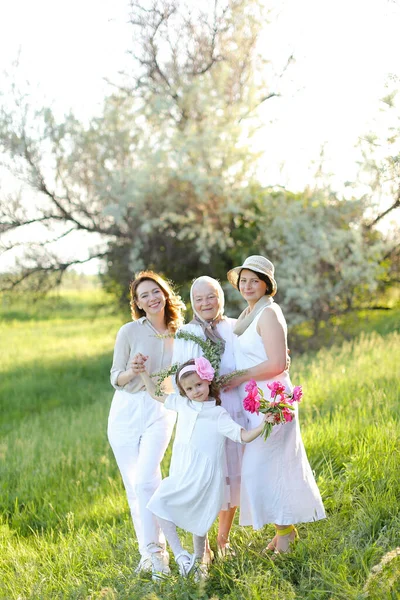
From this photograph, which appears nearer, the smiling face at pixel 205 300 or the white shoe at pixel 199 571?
the white shoe at pixel 199 571

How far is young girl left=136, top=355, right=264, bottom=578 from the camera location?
15.2 ft

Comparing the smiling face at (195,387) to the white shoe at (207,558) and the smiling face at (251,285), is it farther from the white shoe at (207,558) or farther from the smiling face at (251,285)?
the white shoe at (207,558)

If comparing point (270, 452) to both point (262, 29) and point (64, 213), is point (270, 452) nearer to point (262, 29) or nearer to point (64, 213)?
point (64, 213)

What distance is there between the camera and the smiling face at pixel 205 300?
4871mm

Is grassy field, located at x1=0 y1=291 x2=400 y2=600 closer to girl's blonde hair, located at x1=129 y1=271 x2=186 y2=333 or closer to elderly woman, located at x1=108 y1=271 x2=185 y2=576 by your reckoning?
elderly woman, located at x1=108 y1=271 x2=185 y2=576

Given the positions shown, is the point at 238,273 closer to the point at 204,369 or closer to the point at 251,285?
the point at 251,285

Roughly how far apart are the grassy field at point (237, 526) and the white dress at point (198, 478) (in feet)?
1.34

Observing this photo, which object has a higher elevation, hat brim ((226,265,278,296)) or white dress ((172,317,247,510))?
hat brim ((226,265,278,296))

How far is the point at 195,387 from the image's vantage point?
461cm

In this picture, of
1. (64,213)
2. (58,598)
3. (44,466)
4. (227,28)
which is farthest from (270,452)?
(227,28)

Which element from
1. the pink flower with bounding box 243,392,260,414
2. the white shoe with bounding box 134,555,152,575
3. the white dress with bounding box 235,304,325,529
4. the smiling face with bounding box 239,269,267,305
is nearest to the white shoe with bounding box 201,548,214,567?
the white dress with bounding box 235,304,325,529

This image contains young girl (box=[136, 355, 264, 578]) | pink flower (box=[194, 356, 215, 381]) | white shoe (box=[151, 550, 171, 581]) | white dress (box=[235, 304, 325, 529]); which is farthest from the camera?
white shoe (box=[151, 550, 171, 581])

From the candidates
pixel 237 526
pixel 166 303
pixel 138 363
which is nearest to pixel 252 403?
pixel 138 363

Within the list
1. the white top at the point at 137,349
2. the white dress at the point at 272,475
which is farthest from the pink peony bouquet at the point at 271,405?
the white top at the point at 137,349
